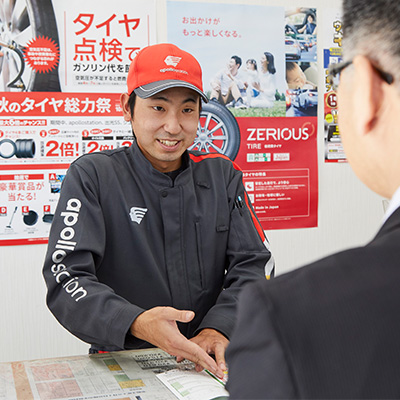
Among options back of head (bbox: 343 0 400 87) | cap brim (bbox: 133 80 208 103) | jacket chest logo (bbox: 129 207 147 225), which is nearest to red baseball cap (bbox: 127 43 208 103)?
cap brim (bbox: 133 80 208 103)

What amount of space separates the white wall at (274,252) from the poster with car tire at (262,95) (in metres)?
0.06

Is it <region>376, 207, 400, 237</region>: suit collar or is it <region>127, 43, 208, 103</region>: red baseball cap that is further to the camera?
<region>127, 43, 208, 103</region>: red baseball cap

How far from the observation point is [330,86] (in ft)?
Result: 8.80

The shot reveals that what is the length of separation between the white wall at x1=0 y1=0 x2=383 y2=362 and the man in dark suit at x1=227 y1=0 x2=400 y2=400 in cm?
201

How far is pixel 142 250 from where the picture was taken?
137 centimetres

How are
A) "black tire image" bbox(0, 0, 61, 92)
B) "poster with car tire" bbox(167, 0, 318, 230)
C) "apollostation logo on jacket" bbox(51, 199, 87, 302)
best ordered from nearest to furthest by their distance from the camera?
"apollostation logo on jacket" bbox(51, 199, 87, 302)
"black tire image" bbox(0, 0, 61, 92)
"poster with car tire" bbox(167, 0, 318, 230)

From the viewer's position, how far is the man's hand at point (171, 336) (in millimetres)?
1104

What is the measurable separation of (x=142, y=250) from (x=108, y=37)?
1341mm

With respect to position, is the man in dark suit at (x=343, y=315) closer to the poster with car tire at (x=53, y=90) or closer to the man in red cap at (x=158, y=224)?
the man in red cap at (x=158, y=224)

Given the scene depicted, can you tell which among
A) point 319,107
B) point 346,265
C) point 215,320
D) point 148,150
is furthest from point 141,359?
point 319,107

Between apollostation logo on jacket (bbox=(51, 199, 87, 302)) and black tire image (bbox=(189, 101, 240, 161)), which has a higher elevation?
black tire image (bbox=(189, 101, 240, 161))

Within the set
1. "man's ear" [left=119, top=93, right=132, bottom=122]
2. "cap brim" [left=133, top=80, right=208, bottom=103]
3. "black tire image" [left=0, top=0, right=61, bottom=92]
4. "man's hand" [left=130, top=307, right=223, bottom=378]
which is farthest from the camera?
"black tire image" [left=0, top=0, right=61, bottom=92]

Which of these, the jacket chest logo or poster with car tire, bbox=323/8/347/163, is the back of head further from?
poster with car tire, bbox=323/8/347/163

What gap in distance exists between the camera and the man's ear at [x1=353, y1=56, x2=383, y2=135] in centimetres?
47
